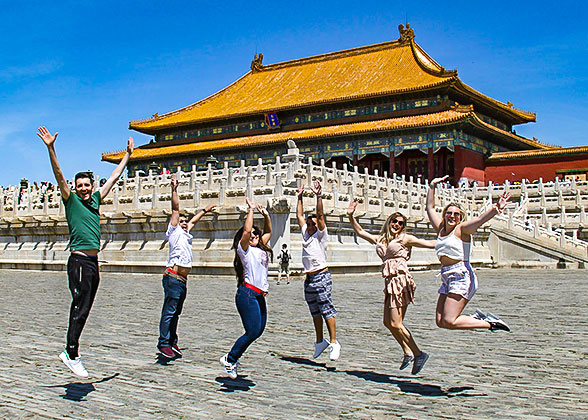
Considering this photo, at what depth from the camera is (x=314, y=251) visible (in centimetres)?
766

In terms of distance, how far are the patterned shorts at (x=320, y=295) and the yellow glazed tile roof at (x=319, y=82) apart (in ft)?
115

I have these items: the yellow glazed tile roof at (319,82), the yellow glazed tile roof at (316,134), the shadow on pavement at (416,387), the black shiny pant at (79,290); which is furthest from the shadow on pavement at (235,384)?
the yellow glazed tile roof at (319,82)

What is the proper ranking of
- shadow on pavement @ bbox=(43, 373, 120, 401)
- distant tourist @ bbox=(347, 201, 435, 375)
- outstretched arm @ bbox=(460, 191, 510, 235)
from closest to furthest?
shadow on pavement @ bbox=(43, 373, 120, 401) → outstretched arm @ bbox=(460, 191, 510, 235) → distant tourist @ bbox=(347, 201, 435, 375)

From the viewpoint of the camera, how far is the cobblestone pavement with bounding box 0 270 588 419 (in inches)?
209

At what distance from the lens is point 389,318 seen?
6.64 m

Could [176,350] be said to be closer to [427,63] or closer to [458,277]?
[458,277]

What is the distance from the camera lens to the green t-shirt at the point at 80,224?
602cm

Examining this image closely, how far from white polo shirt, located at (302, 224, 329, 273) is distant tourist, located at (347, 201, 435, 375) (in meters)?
0.90

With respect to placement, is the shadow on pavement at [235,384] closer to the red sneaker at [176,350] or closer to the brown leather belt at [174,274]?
the red sneaker at [176,350]

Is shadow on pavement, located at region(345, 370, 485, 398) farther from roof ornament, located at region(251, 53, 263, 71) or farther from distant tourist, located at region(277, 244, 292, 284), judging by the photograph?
roof ornament, located at region(251, 53, 263, 71)

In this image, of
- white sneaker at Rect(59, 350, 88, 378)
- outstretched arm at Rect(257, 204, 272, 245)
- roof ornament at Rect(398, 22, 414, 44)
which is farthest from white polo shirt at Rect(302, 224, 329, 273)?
roof ornament at Rect(398, 22, 414, 44)

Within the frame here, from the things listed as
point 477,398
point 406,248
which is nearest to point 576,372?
point 477,398

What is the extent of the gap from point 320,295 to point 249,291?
1.30m

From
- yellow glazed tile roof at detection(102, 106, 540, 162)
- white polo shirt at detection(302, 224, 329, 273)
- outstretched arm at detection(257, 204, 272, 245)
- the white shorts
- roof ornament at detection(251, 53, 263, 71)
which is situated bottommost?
the white shorts
